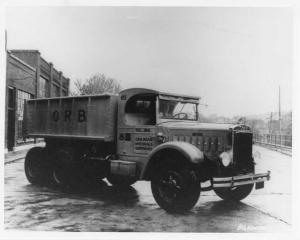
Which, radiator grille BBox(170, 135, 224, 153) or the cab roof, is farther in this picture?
the cab roof

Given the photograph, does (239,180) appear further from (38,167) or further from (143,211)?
(38,167)

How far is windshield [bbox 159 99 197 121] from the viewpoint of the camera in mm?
7809

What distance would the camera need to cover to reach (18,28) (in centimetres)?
803

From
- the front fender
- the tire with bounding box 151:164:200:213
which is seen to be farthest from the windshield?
the tire with bounding box 151:164:200:213

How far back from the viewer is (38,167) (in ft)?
32.8

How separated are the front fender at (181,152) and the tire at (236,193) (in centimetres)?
152

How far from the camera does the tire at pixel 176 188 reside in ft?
22.0

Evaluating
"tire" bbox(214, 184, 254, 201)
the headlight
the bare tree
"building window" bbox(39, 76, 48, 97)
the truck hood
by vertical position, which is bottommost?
"tire" bbox(214, 184, 254, 201)

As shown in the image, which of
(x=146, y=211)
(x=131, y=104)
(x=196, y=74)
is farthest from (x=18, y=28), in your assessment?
(x=146, y=211)

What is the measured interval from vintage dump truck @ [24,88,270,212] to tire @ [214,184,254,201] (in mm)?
20

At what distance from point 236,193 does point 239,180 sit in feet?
4.17

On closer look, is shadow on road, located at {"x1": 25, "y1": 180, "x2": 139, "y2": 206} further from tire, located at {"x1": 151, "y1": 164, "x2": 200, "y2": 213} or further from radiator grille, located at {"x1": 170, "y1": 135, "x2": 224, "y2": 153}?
radiator grille, located at {"x1": 170, "y1": 135, "x2": 224, "y2": 153}

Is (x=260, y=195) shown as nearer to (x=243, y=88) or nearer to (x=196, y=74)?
(x=243, y=88)

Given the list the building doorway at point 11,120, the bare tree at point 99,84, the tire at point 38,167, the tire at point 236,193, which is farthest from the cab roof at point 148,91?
the building doorway at point 11,120
